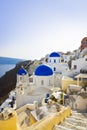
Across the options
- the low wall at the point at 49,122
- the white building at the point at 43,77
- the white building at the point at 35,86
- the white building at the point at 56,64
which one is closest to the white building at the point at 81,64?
the white building at the point at 56,64

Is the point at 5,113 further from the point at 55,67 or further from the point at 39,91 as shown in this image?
the point at 55,67

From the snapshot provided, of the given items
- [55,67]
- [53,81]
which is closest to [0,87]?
[55,67]

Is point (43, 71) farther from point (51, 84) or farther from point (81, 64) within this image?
point (81, 64)

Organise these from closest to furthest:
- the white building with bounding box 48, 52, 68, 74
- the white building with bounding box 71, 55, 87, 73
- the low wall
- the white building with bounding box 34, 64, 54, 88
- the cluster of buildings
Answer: the low wall → the cluster of buildings → the white building with bounding box 34, 64, 54, 88 → the white building with bounding box 71, 55, 87, 73 → the white building with bounding box 48, 52, 68, 74

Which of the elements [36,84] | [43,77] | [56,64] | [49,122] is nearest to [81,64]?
[43,77]

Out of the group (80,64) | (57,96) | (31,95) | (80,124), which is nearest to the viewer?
(80,124)

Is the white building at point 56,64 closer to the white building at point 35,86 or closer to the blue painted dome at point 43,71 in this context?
the blue painted dome at point 43,71

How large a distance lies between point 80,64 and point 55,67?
629 centimetres

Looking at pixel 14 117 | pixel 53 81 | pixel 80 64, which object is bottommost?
pixel 14 117

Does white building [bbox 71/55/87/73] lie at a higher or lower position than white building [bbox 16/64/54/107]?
higher

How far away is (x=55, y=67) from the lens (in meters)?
30.6

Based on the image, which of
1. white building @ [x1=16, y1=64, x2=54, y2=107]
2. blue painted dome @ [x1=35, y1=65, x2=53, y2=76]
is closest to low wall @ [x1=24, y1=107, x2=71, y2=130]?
white building @ [x1=16, y1=64, x2=54, y2=107]

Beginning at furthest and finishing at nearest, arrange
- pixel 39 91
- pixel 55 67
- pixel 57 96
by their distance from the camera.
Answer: pixel 55 67
pixel 39 91
pixel 57 96

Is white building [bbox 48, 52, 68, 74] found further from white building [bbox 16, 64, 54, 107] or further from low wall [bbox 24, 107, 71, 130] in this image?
low wall [bbox 24, 107, 71, 130]
